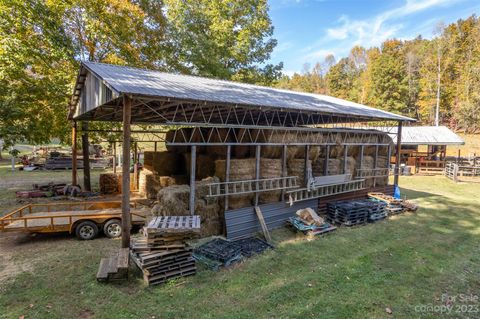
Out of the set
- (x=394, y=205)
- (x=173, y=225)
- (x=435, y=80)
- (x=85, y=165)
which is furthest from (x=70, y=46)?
(x=435, y=80)

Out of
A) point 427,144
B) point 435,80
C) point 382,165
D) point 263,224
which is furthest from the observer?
point 435,80

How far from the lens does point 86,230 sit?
26.5 ft

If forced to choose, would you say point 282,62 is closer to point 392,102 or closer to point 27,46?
point 27,46

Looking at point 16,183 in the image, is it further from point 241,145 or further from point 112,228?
point 241,145

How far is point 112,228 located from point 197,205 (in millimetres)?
2762

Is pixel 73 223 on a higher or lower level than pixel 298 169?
lower

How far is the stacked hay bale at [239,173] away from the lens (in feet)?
29.3

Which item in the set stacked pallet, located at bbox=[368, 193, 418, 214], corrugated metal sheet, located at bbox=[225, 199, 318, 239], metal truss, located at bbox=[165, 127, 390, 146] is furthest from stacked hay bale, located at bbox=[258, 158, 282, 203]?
stacked pallet, located at bbox=[368, 193, 418, 214]

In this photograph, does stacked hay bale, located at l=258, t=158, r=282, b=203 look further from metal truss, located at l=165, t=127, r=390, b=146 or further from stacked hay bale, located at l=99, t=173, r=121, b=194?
stacked hay bale, located at l=99, t=173, r=121, b=194

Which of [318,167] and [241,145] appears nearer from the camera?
[241,145]

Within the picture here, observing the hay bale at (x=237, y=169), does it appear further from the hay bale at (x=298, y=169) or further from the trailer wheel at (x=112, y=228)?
the trailer wheel at (x=112, y=228)

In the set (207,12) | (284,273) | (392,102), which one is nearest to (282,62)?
(207,12)

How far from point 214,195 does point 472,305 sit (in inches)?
255

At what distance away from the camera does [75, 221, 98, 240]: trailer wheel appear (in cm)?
798
